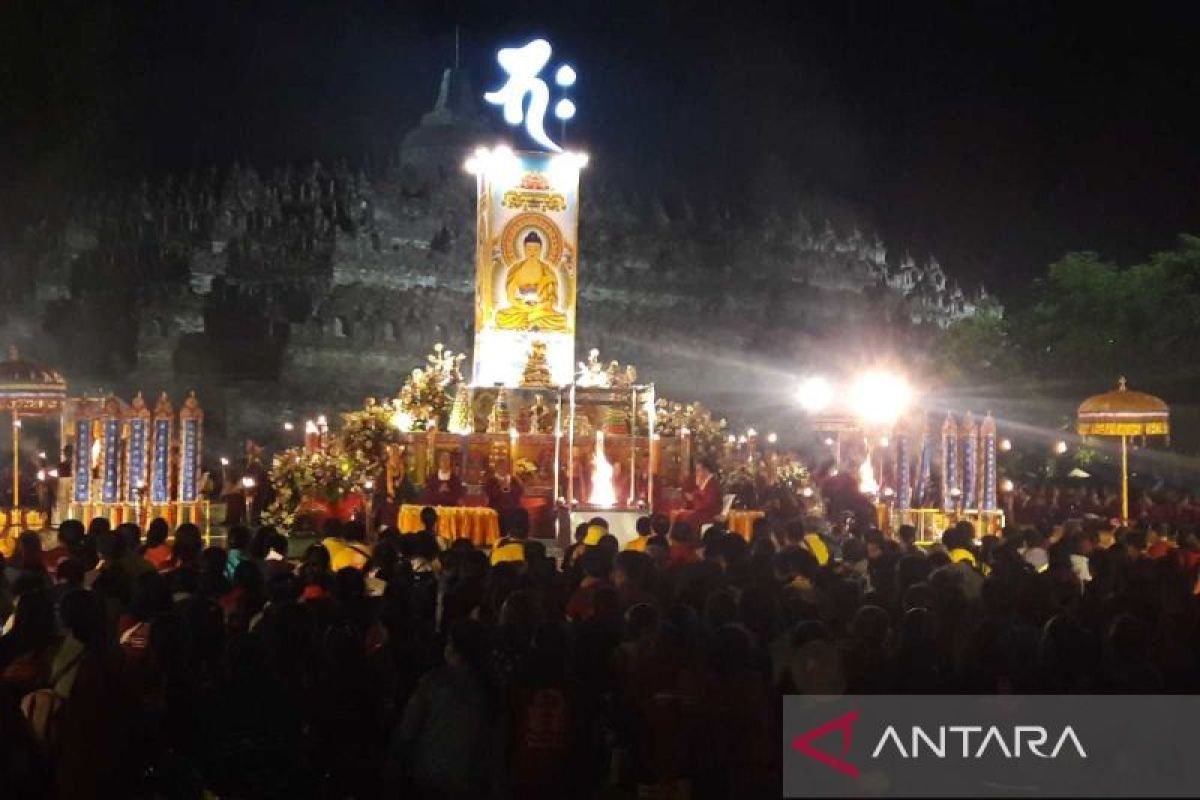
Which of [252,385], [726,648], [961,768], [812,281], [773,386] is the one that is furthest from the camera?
[812,281]

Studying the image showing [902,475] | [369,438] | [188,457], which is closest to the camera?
[188,457]

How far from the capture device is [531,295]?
68.7ft

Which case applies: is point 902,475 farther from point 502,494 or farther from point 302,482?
point 302,482

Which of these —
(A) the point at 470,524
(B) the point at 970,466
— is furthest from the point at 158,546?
(B) the point at 970,466

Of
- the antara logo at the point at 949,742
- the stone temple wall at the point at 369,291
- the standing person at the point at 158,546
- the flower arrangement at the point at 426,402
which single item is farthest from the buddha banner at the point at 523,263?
the stone temple wall at the point at 369,291

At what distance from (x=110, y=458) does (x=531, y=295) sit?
681 centimetres

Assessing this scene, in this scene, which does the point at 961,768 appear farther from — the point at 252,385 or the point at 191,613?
the point at 252,385

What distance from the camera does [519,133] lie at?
21.1 metres

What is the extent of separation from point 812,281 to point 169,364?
67.4ft

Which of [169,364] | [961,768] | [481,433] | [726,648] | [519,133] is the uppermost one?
[519,133]

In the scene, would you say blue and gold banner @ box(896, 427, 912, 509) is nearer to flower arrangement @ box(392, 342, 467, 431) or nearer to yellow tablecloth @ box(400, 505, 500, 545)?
yellow tablecloth @ box(400, 505, 500, 545)

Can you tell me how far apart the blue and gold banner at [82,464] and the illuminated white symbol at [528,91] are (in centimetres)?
792

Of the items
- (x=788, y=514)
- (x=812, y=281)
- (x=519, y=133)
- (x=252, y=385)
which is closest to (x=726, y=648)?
(x=788, y=514)

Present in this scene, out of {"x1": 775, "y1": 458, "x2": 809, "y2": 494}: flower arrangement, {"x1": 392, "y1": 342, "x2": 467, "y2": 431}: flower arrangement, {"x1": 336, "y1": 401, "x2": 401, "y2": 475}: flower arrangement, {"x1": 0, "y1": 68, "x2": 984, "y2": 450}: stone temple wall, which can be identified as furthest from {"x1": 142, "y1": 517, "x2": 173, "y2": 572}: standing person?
{"x1": 0, "y1": 68, "x2": 984, "y2": 450}: stone temple wall
